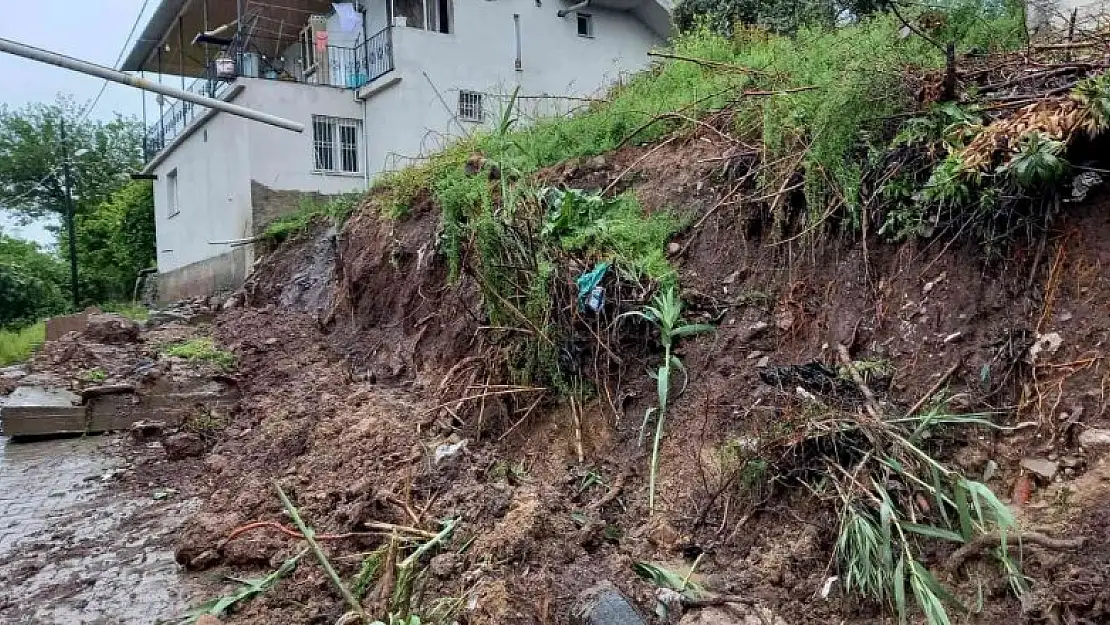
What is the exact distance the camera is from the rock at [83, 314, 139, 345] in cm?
1120

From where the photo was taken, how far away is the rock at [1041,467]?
2934mm

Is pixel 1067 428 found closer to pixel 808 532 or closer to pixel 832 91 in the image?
pixel 808 532

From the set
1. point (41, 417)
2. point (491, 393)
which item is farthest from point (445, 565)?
point (41, 417)

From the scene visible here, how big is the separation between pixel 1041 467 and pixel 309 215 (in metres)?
11.9

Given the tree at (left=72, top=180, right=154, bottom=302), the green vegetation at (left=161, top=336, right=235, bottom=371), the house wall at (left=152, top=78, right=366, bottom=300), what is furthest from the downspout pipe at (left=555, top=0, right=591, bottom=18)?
the tree at (left=72, top=180, right=154, bottom=302)

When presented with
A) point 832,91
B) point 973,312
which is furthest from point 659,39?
point 973,312

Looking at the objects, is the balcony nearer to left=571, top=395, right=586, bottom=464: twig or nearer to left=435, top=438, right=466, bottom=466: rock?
left=435, top=438, right=466, bottom=466: rock

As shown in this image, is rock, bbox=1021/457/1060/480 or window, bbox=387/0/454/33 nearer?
rock, bbox=1021/457/1060/480

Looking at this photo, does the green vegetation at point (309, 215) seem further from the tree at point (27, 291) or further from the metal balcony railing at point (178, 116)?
the tree at point (27, 291)

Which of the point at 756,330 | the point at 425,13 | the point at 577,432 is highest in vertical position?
the point at 425,13

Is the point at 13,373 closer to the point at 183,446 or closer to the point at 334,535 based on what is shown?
the point at 183,446

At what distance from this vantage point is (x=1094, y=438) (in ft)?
9.48

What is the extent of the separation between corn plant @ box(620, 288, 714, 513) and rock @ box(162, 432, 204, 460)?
192 inches

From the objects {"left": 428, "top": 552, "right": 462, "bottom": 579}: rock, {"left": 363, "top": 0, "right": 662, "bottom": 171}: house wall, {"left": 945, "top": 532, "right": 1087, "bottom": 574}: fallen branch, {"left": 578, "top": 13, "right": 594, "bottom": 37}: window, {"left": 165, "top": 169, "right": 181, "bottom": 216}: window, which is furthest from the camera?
{"left": 165, "top": 169, "right": 181, "bottom": 216}: window
